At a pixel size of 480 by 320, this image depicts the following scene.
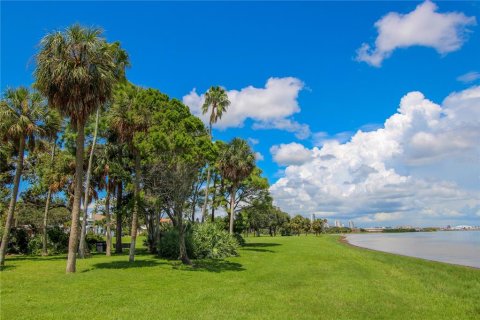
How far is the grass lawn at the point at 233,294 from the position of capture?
416 inches

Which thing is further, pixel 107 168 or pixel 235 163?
pixel 235 163

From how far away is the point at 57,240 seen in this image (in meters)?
34.3

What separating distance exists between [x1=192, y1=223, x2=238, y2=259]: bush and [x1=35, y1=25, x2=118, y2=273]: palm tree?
A: 1008cm

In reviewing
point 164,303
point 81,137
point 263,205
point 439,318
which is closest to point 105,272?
point 81,137

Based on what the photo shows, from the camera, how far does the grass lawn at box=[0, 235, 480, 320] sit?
34.7 ft

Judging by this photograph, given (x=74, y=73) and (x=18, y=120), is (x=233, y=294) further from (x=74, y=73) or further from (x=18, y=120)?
(x=18, y=120)

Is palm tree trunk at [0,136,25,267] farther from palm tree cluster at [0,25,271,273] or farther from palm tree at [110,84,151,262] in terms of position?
palm tree at [110,84,151,262]

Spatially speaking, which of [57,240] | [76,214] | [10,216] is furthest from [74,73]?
[57,240]

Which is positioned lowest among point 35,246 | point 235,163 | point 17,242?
point 35,246

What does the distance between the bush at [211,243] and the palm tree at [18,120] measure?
457 inches

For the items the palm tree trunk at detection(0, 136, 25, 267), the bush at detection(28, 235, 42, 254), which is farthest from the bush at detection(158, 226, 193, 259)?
the bush at detection(28, 235, 42, 254)

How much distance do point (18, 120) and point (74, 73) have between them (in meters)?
7.08

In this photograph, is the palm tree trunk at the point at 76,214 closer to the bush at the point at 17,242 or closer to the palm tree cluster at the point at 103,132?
the palm tree cluster at the point at 103,132

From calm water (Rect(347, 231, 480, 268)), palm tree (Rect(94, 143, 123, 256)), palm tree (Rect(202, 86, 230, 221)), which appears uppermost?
palm tree (Rect(202, 86, 230, 221))
